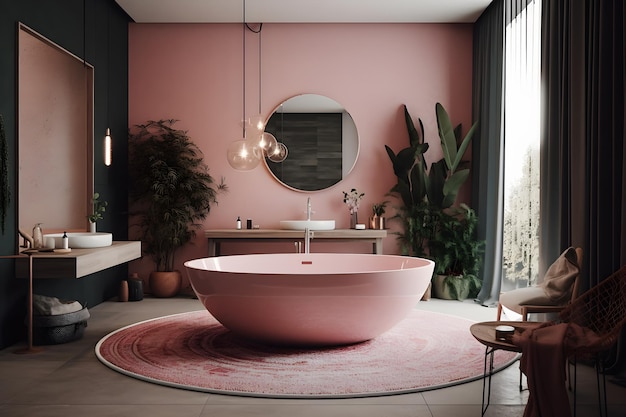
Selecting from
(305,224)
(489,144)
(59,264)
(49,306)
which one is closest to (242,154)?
(59,264)

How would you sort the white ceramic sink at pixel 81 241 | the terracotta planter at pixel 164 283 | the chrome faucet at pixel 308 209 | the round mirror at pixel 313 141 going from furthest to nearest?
1. the round mirror at pixel 313 141
2. the chrome faucet at pixel 308 209
3. the terracotta planter at pixel 164 283
4. the white ceramic sink at pixel 81 241

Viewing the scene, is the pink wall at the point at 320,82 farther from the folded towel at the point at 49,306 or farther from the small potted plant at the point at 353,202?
the folded towel at the point at 49,306

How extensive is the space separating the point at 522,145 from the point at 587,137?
1.43 m

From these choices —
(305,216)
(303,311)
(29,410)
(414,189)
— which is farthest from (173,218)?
(29,410)

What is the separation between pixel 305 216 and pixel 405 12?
7.38ft

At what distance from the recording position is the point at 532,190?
4547 mm

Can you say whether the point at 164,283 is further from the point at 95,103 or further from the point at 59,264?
the point at 59,264

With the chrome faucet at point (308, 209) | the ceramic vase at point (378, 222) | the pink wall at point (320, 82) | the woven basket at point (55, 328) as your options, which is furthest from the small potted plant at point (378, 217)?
the woven basket at point (55, 328)

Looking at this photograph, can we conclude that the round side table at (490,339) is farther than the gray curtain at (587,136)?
No

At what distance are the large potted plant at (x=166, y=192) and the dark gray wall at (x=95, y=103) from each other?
0.57ft

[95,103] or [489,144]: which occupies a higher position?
[95,103]

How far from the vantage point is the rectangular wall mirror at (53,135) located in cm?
393

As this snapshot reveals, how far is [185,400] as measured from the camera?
104 inches

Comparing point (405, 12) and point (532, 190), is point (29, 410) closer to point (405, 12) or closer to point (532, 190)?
point (532, 190)
